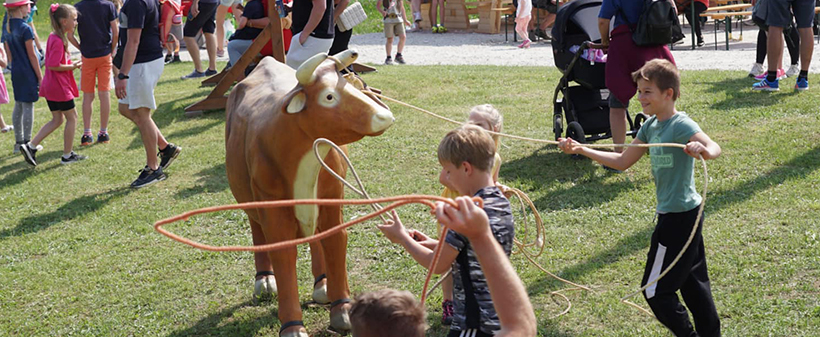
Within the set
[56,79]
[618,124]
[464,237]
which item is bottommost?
[618,124]

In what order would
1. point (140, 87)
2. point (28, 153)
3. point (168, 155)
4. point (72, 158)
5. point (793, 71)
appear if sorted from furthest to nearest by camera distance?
point (793, 71) < point (72, 158) < point (28, 153) < point (168, 155) < point (140, 87)

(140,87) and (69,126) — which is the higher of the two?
(140,87)

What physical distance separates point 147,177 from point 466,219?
24.7 feet

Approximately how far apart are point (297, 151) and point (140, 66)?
4.83m

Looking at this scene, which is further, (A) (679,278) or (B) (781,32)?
(B) (781,32)

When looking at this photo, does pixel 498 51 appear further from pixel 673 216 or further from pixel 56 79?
pixel 673 216

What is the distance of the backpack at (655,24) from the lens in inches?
272

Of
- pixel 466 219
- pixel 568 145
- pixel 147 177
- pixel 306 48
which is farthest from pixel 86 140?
pixel 466 219

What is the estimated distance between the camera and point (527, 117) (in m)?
10.2

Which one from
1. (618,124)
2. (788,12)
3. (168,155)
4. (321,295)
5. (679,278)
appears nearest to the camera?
(679,278)

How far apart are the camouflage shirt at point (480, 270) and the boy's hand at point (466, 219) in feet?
2.84

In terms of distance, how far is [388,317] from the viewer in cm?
228

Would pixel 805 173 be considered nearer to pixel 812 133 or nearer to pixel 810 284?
pixel 812 133

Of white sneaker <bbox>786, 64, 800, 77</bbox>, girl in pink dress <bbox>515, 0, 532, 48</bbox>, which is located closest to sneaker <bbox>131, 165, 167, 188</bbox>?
white sneaker <bbox>786, 64, 800, 77</bbox>
